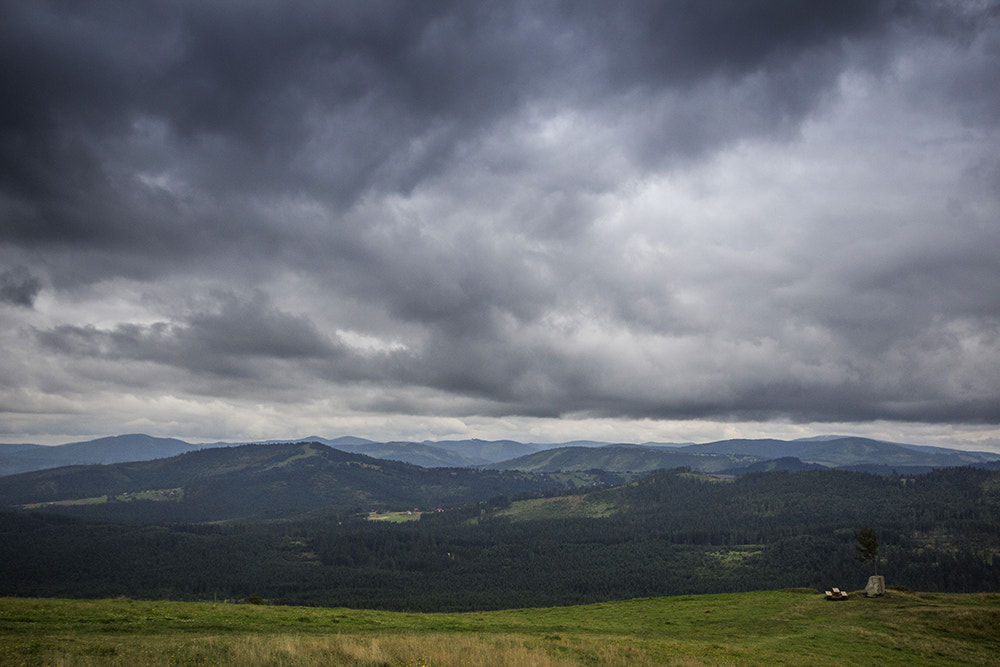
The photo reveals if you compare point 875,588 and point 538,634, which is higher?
point 538,634

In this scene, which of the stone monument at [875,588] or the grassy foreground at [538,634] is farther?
the stone monument at [875,588]

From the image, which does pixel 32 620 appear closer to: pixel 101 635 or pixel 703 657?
pixel 101 635

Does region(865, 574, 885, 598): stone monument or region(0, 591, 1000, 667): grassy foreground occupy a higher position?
region(0, 591, 1000, 667): grassy foreground

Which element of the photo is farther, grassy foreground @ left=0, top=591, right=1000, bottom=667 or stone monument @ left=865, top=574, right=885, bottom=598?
stone monument @ left=865, top=574, right=885, bottom=598

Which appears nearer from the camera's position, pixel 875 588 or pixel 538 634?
pixel 538 634

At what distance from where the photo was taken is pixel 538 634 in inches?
1485

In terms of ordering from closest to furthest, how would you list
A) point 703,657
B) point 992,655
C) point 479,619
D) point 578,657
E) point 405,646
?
point 405,646
point 578,657
point 703,657
point 992,655
point 479,619

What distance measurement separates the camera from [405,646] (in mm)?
23406

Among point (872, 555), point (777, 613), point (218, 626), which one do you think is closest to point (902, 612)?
point (777, 613)

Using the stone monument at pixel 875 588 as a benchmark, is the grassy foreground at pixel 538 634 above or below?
above

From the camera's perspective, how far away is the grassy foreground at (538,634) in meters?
20.8

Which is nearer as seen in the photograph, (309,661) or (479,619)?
(309,661)

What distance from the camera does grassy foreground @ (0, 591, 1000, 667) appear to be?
20766 millimetres

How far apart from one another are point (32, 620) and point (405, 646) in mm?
25011
